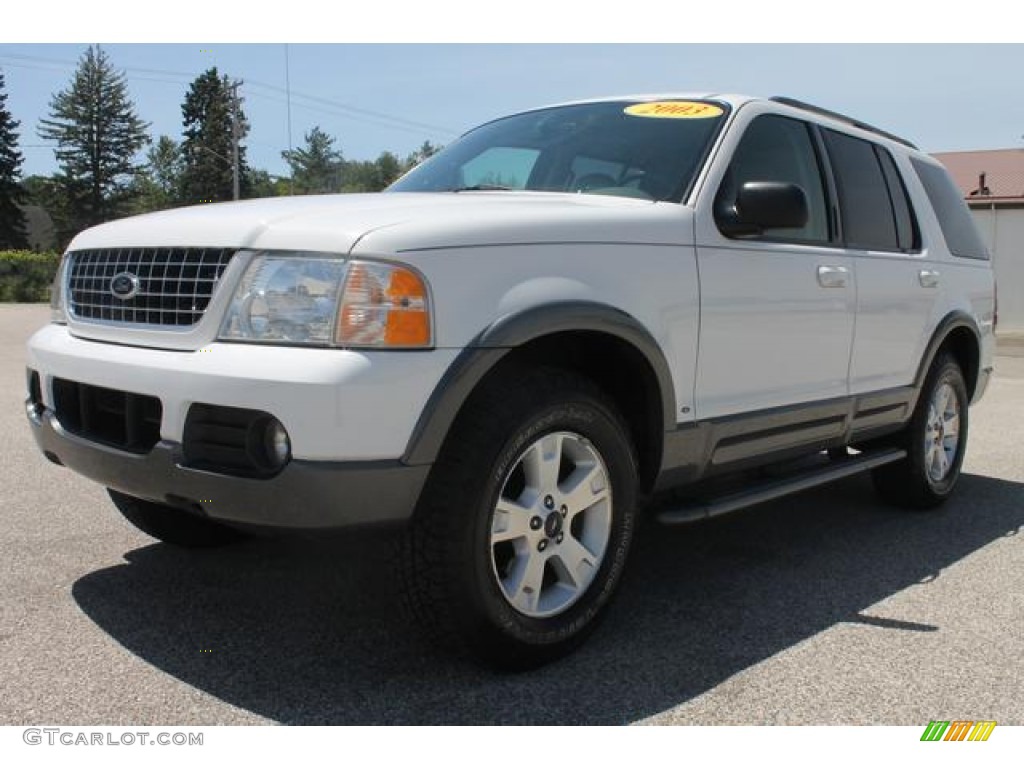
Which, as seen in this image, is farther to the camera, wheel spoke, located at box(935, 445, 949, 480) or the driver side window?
wheel spoke, located at box(935, 445, 949, 480)

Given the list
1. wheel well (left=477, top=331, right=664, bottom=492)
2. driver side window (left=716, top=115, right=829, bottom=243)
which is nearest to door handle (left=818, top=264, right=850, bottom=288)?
driver side window (left=716, top=115, right=829, bottom=243)

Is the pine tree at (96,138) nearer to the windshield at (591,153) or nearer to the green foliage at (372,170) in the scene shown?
the green foliage at (372,170)

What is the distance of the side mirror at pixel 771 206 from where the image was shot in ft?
11.2

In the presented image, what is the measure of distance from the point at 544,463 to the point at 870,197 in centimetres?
267

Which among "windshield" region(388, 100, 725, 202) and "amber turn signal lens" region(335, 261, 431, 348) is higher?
→ "windshield" region(388, 100, 725, 202)

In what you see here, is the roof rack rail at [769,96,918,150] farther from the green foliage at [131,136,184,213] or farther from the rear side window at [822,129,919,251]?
the green foliage at [131,136,184,213]

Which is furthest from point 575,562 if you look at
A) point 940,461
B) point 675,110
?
point 940,461

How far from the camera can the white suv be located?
2.54 m

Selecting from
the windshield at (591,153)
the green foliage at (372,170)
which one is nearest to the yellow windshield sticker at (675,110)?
the windshield at (591,153)

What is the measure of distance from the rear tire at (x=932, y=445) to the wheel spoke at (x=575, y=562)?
2.71 meters

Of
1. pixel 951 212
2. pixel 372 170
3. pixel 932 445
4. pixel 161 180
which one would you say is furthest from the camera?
pixel 372 170

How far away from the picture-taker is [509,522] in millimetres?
2855

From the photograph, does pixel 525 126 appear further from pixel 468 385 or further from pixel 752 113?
pixel 468 385

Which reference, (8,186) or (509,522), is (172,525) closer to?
(509,522)
